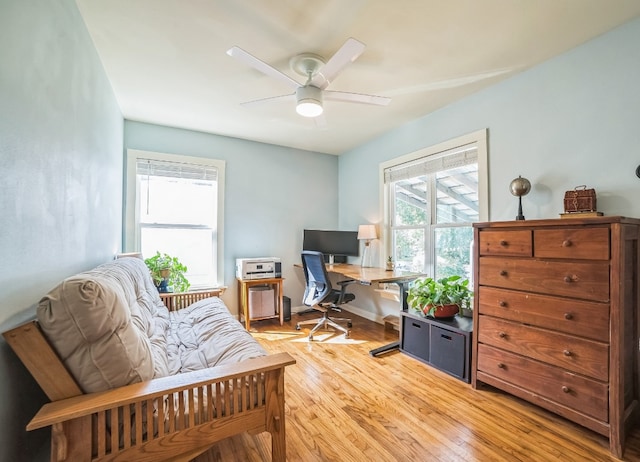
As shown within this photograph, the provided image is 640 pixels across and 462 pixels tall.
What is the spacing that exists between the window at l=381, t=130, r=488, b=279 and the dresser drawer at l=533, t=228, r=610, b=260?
0.82 m

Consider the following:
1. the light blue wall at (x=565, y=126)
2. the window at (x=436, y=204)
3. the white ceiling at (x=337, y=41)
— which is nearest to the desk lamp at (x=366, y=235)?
the window at (x=436, y=204)


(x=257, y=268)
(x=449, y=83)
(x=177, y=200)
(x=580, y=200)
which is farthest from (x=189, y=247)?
(x=580, y=200)

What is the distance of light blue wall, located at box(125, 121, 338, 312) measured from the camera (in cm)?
360

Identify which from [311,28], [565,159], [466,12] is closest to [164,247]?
[311,28]

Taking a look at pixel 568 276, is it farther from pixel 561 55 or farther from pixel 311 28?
pixel 311 28

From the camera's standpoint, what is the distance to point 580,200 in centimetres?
188

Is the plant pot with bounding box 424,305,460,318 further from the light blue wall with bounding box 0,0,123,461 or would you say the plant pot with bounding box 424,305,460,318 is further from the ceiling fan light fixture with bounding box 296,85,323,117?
the light blue wall with bounding box 0,0,123,461

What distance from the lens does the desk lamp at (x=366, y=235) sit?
3811 millimetres

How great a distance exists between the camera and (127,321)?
3.62 feet

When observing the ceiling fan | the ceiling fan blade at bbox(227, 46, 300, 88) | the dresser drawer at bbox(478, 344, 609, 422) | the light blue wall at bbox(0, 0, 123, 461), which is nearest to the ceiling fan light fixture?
the ceiling fan

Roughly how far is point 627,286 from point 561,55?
170 cm

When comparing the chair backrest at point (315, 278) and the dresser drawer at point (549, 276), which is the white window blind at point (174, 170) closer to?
the chair backrest at point (315, 278)

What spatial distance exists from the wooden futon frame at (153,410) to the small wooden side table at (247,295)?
230 cm

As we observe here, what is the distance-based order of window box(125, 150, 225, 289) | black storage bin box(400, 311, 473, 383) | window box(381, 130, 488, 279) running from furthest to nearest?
window box(125, 150, 225, 289) < window box(381, 130, 488, 279) < black storage bin box(400, 311, 473, 383)
